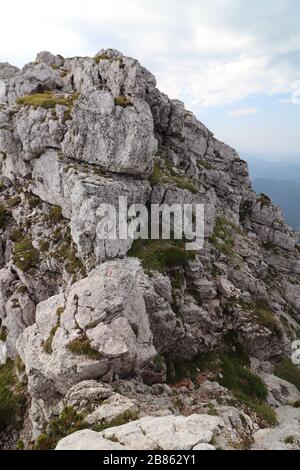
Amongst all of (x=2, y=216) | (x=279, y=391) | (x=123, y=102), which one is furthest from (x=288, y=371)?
(x=2, y=216)

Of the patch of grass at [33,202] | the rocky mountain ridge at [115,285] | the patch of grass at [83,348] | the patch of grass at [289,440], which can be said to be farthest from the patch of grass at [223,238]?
the patch of grass at [289,440]

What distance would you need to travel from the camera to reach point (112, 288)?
82.9 feet

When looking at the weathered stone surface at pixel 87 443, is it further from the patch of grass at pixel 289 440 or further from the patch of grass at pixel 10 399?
the patch of grass at pixel 10 399

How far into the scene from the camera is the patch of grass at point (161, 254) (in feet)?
110

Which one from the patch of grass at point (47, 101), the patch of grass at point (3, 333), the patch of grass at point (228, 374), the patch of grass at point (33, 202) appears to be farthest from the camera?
the patch of grass at point (47, 101)

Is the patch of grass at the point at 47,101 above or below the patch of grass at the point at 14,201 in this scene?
above

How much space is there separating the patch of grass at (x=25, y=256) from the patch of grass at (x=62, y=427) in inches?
866

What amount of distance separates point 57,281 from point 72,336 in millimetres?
14964

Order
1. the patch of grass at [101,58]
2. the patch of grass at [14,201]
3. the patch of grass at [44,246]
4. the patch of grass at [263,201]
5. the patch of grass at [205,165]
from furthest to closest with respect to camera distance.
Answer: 1. the patch of grass at [263,201]
2. the patch of grass at [205,165]
3. the patch of grass at [101,58]
4. the patch of grass at [14,201]
5. the patch of grass at [44,246]

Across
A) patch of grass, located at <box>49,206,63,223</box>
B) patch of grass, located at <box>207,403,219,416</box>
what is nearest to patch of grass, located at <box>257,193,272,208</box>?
patch of grass, located at <box>49,206,63,223</box>

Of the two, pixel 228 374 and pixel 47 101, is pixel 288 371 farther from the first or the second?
pixel 47 101

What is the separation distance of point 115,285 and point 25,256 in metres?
18.3

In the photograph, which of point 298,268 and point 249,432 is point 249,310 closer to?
point 249,432

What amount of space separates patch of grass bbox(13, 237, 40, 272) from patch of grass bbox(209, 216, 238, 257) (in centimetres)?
2310
